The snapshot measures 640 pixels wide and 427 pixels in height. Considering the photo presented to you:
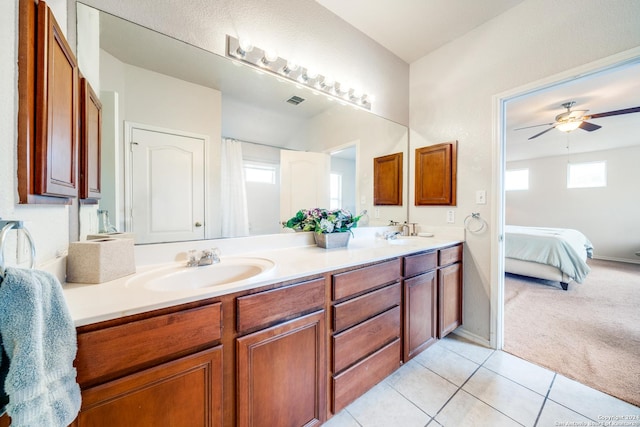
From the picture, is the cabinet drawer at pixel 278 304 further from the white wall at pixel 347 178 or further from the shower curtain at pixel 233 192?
the white wall at pixel 347 178

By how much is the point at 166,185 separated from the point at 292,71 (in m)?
1.09

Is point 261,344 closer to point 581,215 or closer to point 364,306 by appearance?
point 364,306

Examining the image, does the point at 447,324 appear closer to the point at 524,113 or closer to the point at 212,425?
the point at 212,425

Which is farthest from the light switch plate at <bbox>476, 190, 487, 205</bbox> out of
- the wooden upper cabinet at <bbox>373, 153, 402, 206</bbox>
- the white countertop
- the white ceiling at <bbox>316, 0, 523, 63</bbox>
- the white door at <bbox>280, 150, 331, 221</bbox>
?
the white ceiling at <bbox>316, 0, 523, 63</bbox>

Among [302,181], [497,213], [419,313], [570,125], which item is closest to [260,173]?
[302,181]

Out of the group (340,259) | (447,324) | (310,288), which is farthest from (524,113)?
(310,288)

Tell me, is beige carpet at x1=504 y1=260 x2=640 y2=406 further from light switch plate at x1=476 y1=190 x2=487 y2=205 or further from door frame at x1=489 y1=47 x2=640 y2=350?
light switch plate at x1=476 y1=190 x2=487 y2=205

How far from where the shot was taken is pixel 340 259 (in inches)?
51.7

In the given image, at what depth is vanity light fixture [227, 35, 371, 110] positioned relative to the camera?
140 centimetres

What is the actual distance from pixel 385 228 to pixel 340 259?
3.87 ft

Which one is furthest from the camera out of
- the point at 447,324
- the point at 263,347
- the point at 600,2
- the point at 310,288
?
the point at 447,324

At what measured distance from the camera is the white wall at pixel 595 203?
459 centimetres

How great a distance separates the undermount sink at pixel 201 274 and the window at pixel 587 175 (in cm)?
711

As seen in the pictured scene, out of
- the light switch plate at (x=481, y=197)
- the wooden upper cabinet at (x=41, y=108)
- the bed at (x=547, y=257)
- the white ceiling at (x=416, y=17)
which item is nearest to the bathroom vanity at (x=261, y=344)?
the wooden upper cabinet at (x=41, y=108)
